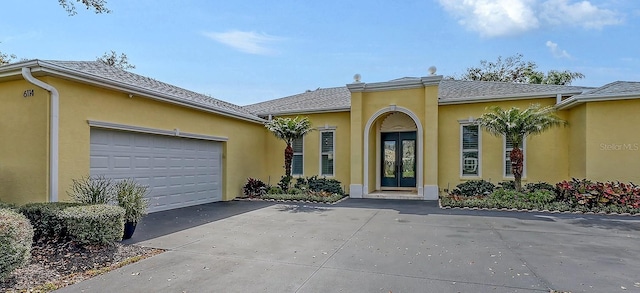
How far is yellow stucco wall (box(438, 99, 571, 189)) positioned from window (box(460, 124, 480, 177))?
0.15 meters

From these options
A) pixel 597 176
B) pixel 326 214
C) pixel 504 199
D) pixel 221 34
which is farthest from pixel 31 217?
pixel 597 176

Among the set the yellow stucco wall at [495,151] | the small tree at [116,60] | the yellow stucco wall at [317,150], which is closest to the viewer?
the yellow stucco wall at [495,151]

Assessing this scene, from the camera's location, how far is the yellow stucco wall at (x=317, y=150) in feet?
46.6

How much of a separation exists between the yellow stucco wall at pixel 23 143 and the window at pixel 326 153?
9650mm

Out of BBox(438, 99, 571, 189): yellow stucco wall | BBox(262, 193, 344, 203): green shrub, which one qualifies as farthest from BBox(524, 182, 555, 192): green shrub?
BBox(262, 193, 344, 203): green shrub

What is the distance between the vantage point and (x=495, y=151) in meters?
12.5

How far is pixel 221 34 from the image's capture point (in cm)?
1273

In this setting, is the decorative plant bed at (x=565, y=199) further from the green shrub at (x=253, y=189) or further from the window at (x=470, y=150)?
the green shrub at (x=253, y=189)

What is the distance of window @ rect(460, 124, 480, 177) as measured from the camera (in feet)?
41.9

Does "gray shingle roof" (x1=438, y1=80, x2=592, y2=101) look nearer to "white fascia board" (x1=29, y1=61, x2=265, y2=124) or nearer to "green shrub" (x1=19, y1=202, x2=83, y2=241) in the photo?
"white fascia board" (x1=29, y1=61, x2=265, y2=124)

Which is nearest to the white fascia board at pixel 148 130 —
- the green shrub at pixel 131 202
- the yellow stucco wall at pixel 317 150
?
the green shrub at pixel 131 202

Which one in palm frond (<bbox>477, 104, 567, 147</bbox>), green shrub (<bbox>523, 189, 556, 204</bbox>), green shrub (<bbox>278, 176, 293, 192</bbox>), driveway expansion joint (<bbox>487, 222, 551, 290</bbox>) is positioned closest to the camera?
driveway expansion joint (<bbox>487, 222, 551, 290</bbox>)
